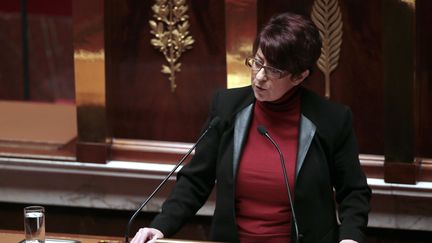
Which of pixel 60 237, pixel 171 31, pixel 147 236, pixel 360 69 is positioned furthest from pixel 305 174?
pixel 171 31

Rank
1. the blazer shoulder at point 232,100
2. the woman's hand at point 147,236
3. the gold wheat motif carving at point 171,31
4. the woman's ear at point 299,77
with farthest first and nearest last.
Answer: the gold wheat motif carving at point 171,31
the blazer shoulder at point 232,100
the woman's ear at point 299,77
the woman's hand at point 147,236

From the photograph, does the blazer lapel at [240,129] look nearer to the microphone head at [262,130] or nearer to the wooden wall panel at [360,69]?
the microphone head at [262,130]

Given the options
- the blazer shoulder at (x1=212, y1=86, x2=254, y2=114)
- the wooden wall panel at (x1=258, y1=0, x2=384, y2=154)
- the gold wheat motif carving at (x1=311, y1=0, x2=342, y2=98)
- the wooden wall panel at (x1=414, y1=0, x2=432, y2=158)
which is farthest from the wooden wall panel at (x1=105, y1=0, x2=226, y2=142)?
the blazer shoulder at (x1=212, y1=86, x2=254, y2=114)

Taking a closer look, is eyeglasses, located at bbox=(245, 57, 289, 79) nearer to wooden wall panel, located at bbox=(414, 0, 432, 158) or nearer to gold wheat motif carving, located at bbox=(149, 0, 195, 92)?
wooden wall panel, located at bbox=(414, 0, 432, 158)

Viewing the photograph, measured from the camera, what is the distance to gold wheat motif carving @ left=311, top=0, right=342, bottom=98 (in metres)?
3.82

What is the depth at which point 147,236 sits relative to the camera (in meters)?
2.86

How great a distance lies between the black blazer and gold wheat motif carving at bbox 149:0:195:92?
3.40 feet

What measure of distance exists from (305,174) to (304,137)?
0.10 meters

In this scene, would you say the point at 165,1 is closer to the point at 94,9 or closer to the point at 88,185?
the point at 94,9

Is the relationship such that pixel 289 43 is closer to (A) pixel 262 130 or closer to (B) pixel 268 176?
(A) pixel 262 130

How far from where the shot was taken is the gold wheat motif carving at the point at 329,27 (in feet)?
12.5

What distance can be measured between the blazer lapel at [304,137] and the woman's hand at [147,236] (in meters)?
0.42

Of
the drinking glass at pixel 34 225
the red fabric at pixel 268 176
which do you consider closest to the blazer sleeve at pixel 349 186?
the red fabric at pixel 268 176

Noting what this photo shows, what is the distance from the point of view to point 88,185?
4.16 meters
